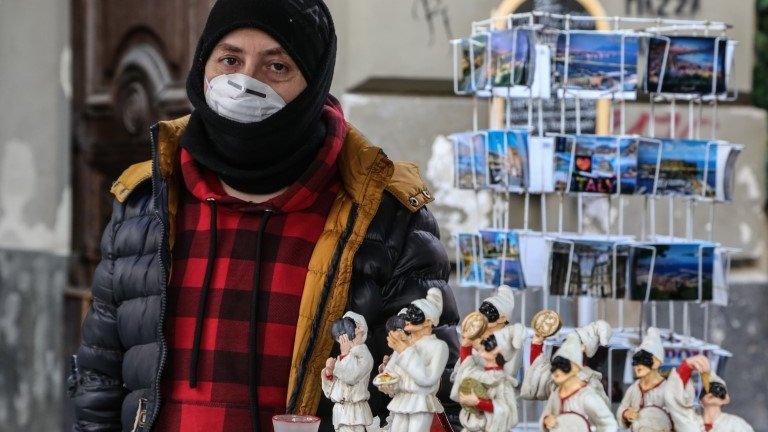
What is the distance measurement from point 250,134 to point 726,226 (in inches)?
139

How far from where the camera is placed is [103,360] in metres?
2.88

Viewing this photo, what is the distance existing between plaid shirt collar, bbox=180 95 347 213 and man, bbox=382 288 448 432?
1.48 ft

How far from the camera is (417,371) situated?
2.35 metres

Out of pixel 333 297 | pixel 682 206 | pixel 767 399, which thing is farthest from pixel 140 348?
pixel 767 399

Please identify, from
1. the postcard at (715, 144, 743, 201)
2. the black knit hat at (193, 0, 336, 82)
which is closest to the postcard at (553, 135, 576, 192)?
the postcard at (715, 144, 743, 201)

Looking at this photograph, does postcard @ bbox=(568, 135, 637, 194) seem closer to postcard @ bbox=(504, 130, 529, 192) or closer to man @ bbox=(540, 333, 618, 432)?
postcard @ bbox=(504, 130, 529, 192)

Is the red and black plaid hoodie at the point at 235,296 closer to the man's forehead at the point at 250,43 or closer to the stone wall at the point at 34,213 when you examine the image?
the man's forehead at the point at 250,43

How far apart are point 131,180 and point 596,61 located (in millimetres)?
1603

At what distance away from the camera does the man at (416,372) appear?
→ 7.70 ft

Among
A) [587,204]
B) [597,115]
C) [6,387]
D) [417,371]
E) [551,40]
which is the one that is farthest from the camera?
[6,387]

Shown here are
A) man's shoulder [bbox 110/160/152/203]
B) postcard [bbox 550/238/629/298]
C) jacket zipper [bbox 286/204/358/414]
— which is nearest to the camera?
jacket zipper [bbox 286/204/358/414]

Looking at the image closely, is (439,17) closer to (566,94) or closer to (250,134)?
(566,94)

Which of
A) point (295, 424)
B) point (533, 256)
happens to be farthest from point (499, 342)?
A: point (533, 256)

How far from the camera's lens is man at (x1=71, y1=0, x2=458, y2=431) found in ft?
8.79
